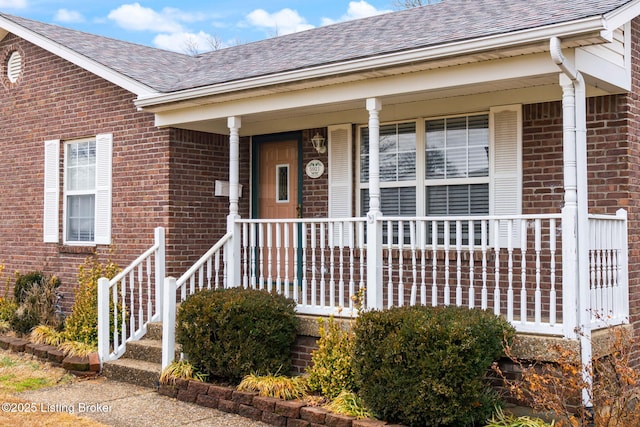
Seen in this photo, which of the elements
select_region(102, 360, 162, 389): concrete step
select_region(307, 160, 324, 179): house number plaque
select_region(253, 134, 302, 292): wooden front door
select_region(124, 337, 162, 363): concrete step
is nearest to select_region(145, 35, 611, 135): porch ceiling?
select_region(253, 134, 302, 292): wooden front door

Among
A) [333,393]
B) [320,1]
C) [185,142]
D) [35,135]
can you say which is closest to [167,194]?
[185,142]

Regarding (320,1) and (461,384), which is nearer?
Answer: (461,384)

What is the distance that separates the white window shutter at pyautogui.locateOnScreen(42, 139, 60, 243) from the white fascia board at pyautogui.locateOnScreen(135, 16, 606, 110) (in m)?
2.73

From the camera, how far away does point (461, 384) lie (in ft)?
18.2

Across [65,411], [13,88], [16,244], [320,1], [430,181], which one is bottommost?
[65,411]

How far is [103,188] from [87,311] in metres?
1.88

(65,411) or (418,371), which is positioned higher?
(418,371)

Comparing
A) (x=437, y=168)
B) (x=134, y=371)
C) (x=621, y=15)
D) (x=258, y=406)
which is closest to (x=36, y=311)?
(x=134, y=371)

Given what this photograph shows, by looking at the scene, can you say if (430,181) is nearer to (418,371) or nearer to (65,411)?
(418,371)

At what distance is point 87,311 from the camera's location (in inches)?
356

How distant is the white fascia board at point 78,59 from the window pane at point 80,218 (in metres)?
1.78

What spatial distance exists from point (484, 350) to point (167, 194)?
198 inches

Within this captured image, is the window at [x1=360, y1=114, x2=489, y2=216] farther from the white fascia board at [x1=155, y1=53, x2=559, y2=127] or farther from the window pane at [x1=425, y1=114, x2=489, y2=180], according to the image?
the white fascia board at [x1=155, y1=53, x2=559, y2=127]

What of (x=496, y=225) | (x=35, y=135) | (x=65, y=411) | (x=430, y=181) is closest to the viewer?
(x=496, y=225)
